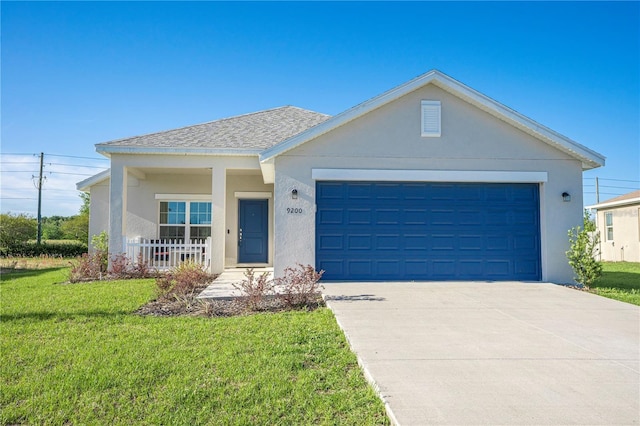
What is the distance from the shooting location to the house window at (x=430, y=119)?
10.3 m

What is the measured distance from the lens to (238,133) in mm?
14000

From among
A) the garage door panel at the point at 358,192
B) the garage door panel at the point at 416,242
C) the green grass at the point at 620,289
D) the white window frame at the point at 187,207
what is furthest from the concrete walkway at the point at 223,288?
the green grass at the point at 620,289

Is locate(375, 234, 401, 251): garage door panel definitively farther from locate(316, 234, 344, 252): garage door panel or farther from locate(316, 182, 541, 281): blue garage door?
locate(316, 234, 344, 252): garage door panel

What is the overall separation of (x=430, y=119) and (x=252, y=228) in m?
7.73

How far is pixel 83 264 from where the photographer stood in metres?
11.6

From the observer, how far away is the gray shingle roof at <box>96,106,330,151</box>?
12.2 meters

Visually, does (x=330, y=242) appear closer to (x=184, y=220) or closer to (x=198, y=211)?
(x=198, y=211)

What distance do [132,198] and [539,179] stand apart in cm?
1361

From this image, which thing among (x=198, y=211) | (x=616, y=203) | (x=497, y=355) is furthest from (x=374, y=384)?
(x=616, y=203)

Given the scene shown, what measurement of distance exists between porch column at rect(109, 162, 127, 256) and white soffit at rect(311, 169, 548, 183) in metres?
6.36

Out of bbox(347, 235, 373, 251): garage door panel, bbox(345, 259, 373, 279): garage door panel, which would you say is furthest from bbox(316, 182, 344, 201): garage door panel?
bbox(345, 259, 373, 279): garage door panel

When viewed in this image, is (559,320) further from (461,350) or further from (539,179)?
(539,179)

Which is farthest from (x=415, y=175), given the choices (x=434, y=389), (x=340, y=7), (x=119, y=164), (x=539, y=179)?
(x=119, y=164)

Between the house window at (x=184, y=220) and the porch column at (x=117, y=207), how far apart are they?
8.84ft
